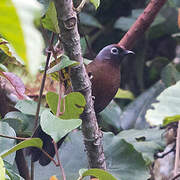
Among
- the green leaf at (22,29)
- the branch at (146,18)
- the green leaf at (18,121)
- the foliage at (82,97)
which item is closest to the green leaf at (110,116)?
the foliage at (82,97)

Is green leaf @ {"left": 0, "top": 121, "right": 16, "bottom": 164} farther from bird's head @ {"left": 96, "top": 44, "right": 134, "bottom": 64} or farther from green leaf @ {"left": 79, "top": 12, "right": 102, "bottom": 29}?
green leaf @ {"left": 79, "top": 12, "right": 102, "bottom": 29}

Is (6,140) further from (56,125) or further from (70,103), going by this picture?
(56,125)

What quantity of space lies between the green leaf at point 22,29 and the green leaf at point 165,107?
31cm

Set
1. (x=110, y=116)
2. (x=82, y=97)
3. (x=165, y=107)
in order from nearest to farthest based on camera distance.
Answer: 1. (x=165, y=107)
2. (x=82, y=97)
3. (x=110, y=116)

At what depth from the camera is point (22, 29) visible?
34 cm

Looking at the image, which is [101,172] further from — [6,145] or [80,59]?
[6,145]

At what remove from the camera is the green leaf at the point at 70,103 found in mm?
1047

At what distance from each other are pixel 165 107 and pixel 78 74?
50 centimetres

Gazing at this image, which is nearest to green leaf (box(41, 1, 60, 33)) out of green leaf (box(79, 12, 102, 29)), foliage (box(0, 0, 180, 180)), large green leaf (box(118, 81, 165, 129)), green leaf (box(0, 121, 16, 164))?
foliage (box(0, 0, 180, 180))

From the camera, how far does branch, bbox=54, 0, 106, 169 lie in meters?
0.99

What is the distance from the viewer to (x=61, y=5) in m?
0.96

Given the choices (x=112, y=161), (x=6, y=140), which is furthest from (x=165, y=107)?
(x=112, y=161)

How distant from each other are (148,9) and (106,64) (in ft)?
1.48

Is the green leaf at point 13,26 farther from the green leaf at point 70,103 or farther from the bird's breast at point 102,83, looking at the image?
the bird's breast at point 102,83
